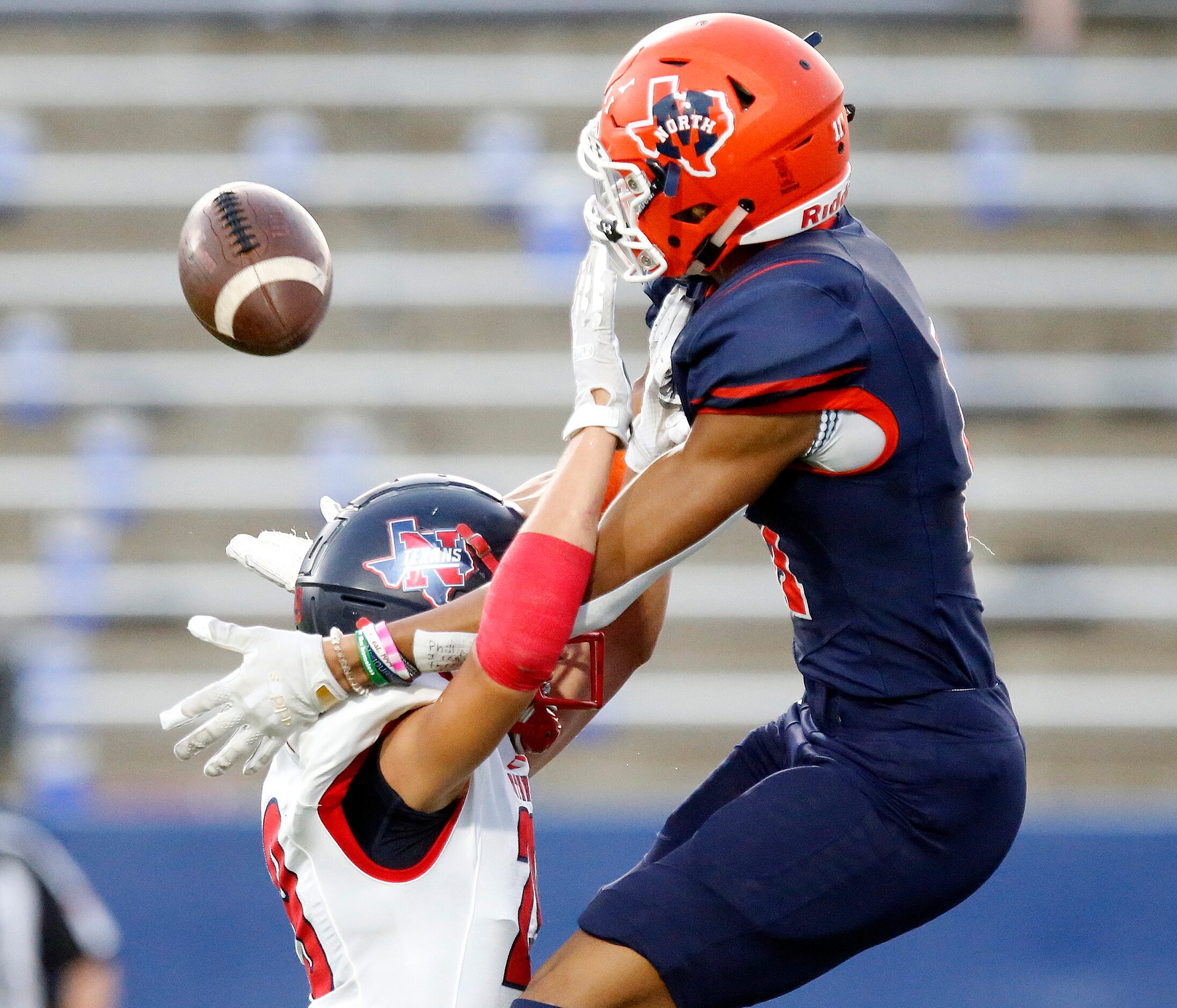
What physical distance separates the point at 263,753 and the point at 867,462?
0.82m

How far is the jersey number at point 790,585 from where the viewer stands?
1839mm

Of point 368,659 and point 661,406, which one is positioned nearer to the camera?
point 368,659

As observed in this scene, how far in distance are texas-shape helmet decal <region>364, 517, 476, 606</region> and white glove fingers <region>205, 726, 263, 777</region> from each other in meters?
0.25

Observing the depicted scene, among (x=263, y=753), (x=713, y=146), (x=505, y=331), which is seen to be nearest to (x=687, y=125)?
(x=713, y=146)

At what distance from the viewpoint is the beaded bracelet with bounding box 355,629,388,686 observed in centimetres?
173

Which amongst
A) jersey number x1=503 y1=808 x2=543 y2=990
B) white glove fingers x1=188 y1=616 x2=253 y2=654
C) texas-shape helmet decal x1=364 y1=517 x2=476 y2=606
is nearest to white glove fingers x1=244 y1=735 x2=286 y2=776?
white glove fingers x1=188 y1=616 x2=253 y2=654

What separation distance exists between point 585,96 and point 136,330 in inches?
83.7

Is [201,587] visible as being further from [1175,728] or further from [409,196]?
[1175,728]

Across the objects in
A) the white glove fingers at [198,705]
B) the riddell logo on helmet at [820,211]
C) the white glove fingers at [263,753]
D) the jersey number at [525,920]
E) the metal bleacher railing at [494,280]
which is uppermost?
the metal bleacher railing at [494,280]

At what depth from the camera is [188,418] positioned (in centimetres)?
602

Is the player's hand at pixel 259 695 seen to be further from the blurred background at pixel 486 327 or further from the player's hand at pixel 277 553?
the blurred background at pixel 486 327

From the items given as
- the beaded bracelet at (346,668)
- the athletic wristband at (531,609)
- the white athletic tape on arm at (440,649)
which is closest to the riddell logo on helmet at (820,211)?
the athletic wristband at (531,609)

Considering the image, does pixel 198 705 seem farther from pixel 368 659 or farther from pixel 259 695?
pixel 368 659

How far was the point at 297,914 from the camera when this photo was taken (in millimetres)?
1833
